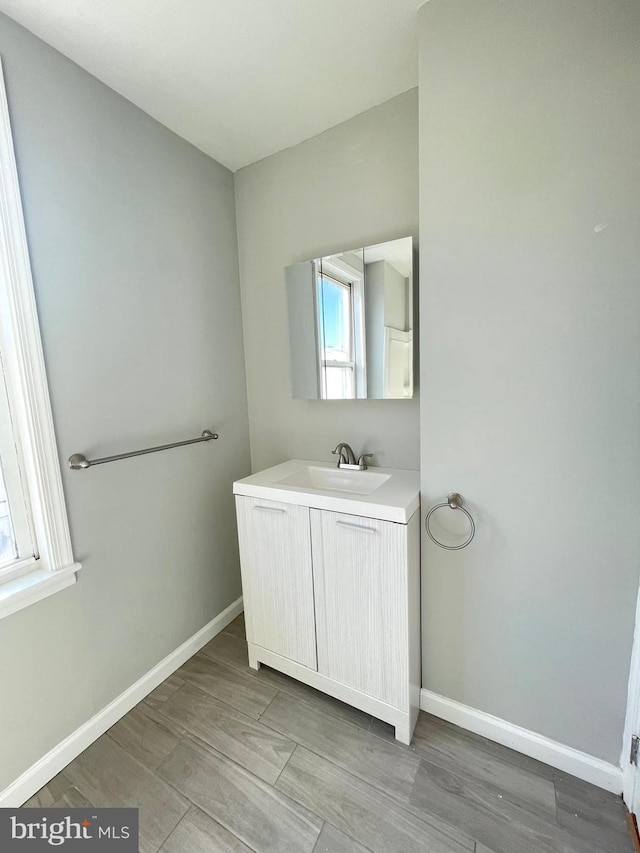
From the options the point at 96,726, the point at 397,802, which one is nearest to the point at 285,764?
the point at 397,802

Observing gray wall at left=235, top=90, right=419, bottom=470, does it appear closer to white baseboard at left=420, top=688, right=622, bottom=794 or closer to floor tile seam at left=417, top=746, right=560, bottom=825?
white baseboard at left=420, top=688, right=622, bottom=794

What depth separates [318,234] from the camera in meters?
1.70

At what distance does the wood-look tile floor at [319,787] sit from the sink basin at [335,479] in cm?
89

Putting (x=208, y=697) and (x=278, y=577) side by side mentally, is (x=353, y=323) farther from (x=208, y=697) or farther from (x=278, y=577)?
(x=208, y=697)

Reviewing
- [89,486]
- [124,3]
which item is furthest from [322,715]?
[124,3]

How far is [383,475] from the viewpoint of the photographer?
155cm

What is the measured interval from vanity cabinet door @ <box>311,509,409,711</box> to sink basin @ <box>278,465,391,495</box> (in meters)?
0.29

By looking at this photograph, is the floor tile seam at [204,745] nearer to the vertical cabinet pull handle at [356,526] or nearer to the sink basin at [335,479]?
the vertical cabinet pull handle at [356,526]

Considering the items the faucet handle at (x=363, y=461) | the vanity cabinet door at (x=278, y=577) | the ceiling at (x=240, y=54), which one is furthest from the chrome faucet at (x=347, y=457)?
the ceiling at (x=240, y=54)

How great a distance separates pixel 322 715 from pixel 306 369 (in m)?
1.49

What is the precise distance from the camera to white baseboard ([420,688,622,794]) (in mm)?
1091

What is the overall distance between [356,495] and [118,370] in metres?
1.07

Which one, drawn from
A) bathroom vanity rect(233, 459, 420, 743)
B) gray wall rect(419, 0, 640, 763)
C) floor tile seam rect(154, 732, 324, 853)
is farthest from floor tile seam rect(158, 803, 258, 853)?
gray wall rect(419, 0, 640, 763)

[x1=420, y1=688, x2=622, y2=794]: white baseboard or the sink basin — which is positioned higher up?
the sink basin
